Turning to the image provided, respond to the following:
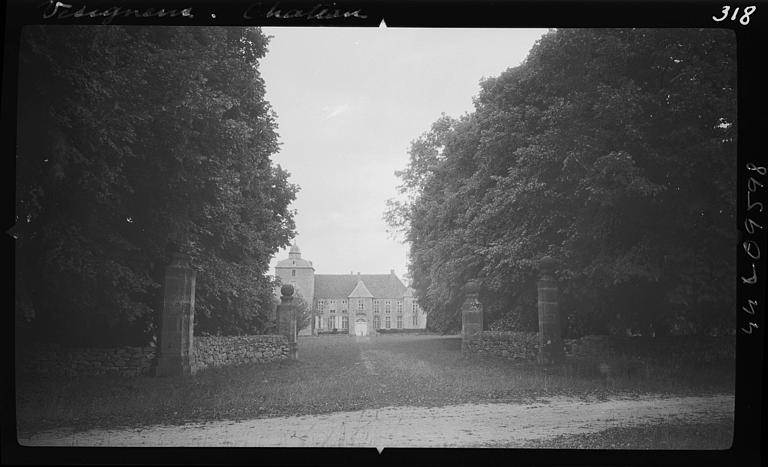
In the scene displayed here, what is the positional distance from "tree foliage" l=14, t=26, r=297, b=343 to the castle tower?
274 millimetres

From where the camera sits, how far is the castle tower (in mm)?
6824

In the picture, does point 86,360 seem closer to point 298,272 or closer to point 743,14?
point 298,272

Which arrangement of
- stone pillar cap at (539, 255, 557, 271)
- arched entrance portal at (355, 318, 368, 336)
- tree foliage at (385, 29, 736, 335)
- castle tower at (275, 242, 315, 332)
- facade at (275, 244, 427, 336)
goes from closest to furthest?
tree foliage at (385, 29, 736, 335)
stone pillar cap at (539, 255, 557, 271)
castle tower at (275, 242, 315, 332)
facade at (275, 244, 427, 336)
arched entrance portal at (355, 318, 368, 336)

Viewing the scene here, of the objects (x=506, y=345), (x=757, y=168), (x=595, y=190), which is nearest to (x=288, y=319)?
(x=506, y=345)

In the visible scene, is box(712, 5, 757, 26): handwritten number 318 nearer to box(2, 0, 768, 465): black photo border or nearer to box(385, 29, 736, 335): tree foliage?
box(2, 0, 768, 465): black photo border

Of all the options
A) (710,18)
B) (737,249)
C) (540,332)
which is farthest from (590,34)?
(540,332)

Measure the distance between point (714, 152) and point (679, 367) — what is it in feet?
9.04

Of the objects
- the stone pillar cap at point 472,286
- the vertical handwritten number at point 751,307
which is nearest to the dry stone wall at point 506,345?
the stone pillar cap at point 472,286

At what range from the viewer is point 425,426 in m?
5.40

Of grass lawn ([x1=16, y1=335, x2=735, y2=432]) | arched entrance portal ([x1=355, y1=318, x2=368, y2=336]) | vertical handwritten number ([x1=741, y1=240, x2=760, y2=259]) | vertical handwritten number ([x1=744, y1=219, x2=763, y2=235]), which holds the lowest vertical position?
grass lawn ([x1=16, y1=335, x2=735, y2=432])

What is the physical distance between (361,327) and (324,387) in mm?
1612

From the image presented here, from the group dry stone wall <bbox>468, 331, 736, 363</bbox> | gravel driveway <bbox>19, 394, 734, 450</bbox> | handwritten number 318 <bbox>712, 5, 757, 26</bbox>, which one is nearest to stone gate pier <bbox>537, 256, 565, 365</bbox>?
dry stone wall <bbox>468, 331, 736, 363</bbox>
